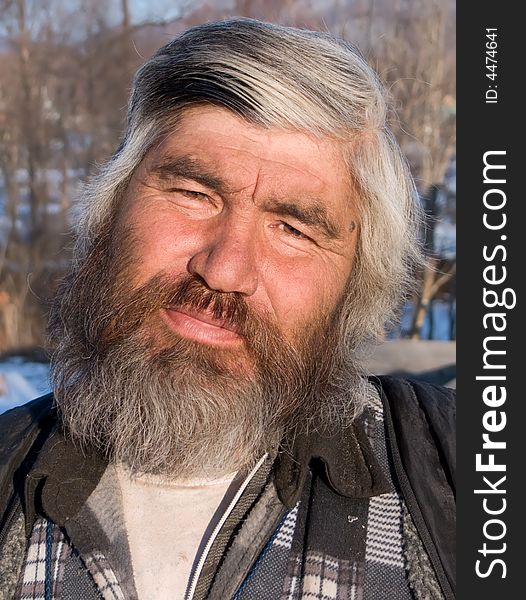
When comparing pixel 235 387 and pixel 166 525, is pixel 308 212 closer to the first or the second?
→ pixel 235 387

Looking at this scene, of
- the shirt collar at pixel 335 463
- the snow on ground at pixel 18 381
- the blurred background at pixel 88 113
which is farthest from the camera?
the blurred background at pixel 88 113

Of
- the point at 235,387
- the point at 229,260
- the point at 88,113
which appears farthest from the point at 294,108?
the point at 88,113

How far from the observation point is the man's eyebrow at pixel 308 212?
1.55 m

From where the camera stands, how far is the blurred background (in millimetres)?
6874

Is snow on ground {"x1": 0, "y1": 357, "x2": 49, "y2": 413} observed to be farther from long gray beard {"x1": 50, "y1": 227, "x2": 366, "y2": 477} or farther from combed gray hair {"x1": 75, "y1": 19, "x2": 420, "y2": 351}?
combed gray hair {"x1": 75, "y1": 19, "x2": 420, "y2": 351}

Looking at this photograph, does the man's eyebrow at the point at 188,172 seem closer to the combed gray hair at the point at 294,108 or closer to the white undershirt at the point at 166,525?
the combed gray hair at the point at 294,108

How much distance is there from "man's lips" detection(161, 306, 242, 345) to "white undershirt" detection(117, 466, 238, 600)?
1.16ft

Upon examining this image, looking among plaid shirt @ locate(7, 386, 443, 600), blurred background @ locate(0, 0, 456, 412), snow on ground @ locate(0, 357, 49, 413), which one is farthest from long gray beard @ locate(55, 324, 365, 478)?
blurred background @ locate(0, 0, 456, 412)

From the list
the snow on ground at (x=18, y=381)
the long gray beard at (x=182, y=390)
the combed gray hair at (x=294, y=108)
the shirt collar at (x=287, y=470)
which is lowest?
the shirt collar at (x=287, y=470)

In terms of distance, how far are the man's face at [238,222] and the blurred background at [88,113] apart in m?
4.75

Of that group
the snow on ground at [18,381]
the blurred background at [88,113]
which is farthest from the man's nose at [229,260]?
the blurred background at [88,113]

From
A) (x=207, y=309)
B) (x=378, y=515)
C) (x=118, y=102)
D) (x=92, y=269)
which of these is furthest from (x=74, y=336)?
(x=118, y=102)

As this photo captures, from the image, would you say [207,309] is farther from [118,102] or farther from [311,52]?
[118,102]

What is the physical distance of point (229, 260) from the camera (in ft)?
4.85
